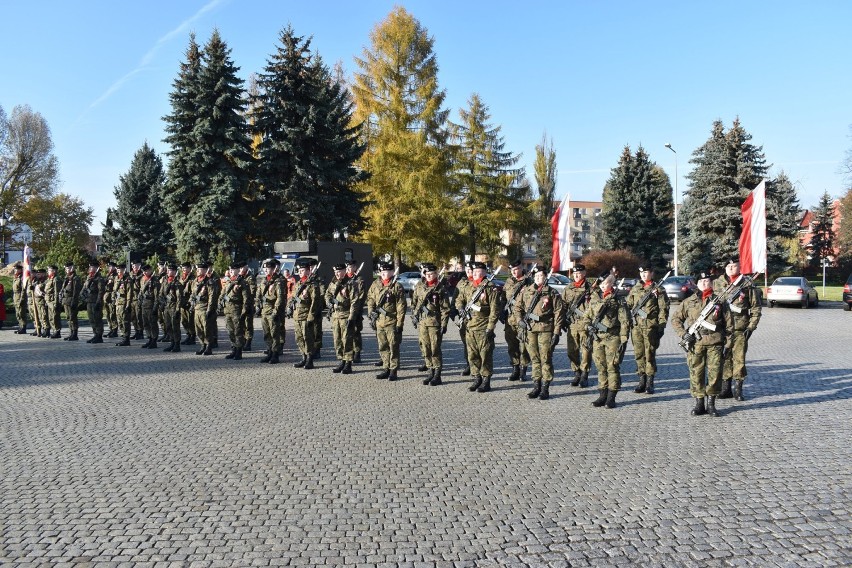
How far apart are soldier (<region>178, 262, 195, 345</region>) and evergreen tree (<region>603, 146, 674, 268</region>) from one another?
3557 cm

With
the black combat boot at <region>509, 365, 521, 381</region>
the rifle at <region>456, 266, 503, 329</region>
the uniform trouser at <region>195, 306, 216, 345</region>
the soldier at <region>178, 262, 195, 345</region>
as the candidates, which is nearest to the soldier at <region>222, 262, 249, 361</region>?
the uniform trouser at <region>195, 306, 216, 345</region>

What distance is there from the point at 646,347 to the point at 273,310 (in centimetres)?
687

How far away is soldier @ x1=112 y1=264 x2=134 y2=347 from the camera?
15164 mm

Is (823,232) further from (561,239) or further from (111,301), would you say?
(111,301)

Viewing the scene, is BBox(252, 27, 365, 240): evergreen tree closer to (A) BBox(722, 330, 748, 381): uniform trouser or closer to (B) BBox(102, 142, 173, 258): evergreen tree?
(B) BBox(102, 142, 173, 258): evergreen tree

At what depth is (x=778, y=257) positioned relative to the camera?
38656mm

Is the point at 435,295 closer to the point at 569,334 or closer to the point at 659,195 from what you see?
the point at 569,334

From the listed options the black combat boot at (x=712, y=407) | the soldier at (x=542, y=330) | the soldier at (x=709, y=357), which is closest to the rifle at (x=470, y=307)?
the soldier at (x=542, y=330)

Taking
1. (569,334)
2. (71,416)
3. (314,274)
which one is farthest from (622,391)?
(71,416)

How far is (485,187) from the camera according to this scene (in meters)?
42.4

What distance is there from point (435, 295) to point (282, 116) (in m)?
22.4

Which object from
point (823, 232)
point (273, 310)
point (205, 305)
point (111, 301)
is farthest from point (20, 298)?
point (823, 232)

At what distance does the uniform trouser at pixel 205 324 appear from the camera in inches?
525

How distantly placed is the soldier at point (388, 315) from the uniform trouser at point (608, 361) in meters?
3.38
